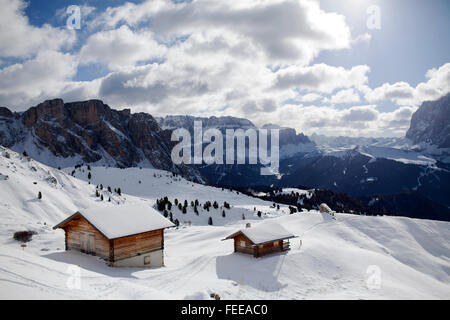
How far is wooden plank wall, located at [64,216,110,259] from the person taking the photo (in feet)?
83.1

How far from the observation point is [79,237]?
27328mm

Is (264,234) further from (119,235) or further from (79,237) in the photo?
(79,237)

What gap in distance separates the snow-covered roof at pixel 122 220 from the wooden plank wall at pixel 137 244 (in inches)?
24.0

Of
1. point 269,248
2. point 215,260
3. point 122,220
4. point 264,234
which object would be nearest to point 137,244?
point 122,220

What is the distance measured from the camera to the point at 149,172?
329 feet

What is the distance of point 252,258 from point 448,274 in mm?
28410

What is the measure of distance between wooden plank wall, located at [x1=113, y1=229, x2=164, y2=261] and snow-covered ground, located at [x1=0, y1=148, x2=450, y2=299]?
1.55 metres

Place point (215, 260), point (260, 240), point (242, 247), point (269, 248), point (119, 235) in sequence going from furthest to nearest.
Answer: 1. point (242, 247)
2. point (269, 248)
3. point (260, 240)
4. point (215, 260)
5. point (119, 235)

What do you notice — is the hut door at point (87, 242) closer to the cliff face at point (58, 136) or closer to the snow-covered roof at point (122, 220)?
the snow-covered roof at point (122, 220)

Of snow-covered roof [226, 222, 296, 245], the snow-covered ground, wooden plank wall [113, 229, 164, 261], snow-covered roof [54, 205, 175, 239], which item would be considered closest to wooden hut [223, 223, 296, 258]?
snow-covered roof [226, 222, 296, 245]

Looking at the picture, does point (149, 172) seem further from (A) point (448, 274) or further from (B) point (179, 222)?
(A) point (448, 274)

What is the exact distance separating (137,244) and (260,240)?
11038 mm

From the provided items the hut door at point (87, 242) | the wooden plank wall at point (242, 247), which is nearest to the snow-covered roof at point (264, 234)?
the wooden plank wall at point (242, 247)
